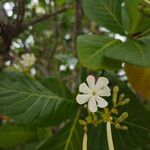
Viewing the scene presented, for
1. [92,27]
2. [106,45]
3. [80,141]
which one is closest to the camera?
[106,45]

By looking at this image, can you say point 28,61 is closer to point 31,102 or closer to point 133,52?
point 31,102

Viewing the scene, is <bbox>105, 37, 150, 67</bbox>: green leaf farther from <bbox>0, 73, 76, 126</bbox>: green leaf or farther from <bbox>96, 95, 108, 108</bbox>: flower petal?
<bbox>0, 73, 76, 126</bbox>: green leaf

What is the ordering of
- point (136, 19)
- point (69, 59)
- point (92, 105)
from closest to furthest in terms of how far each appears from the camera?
point (92, 105) < point (136, 19) < point (69, 59)

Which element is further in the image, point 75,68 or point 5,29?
point 75,68

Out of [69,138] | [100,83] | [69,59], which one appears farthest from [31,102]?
[69,59]

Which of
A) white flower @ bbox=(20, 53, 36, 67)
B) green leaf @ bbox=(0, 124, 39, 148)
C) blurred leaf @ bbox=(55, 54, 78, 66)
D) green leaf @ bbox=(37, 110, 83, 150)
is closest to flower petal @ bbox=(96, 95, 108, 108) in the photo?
green leaf @ bbox=(37, 110, 83, 150)

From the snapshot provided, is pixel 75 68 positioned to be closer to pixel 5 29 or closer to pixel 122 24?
pixel 122 24

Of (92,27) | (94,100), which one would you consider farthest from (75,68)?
(94,100)
